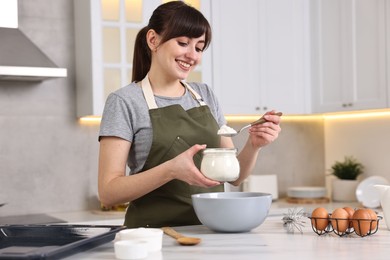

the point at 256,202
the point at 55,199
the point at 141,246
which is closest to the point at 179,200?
the point at 256,202

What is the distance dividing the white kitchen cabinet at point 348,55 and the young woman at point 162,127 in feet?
6.05

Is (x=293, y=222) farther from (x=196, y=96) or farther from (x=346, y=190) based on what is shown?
(x=346, y=190)

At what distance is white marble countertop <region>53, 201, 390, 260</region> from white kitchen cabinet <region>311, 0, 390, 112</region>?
2.14 metres

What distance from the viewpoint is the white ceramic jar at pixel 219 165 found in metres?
1.76

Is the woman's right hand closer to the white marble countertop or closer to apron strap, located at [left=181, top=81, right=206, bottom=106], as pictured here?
the white marble countertop

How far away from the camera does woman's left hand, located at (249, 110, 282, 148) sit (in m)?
1.97

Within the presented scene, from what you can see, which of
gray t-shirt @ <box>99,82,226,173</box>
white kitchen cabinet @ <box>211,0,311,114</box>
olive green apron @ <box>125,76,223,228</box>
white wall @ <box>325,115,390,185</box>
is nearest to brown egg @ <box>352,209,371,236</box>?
olive green apron @ <box>125,76,223,228</box>

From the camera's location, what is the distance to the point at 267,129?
199cm

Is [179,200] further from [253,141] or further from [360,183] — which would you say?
[360,183]

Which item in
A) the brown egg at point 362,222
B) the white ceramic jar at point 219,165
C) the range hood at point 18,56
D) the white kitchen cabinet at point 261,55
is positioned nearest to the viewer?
the brown egg at point 362,222

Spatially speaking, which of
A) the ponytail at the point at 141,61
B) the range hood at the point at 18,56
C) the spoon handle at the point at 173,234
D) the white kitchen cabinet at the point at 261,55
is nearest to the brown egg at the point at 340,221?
the spoon handle at the point at 173,234

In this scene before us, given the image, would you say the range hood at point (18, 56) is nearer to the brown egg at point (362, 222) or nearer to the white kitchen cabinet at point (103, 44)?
the white kitchen cabinet at point (103, 44)

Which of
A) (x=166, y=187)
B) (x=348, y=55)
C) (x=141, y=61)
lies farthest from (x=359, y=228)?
(x=348, y=55)

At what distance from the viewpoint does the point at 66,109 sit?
12.6 ft
